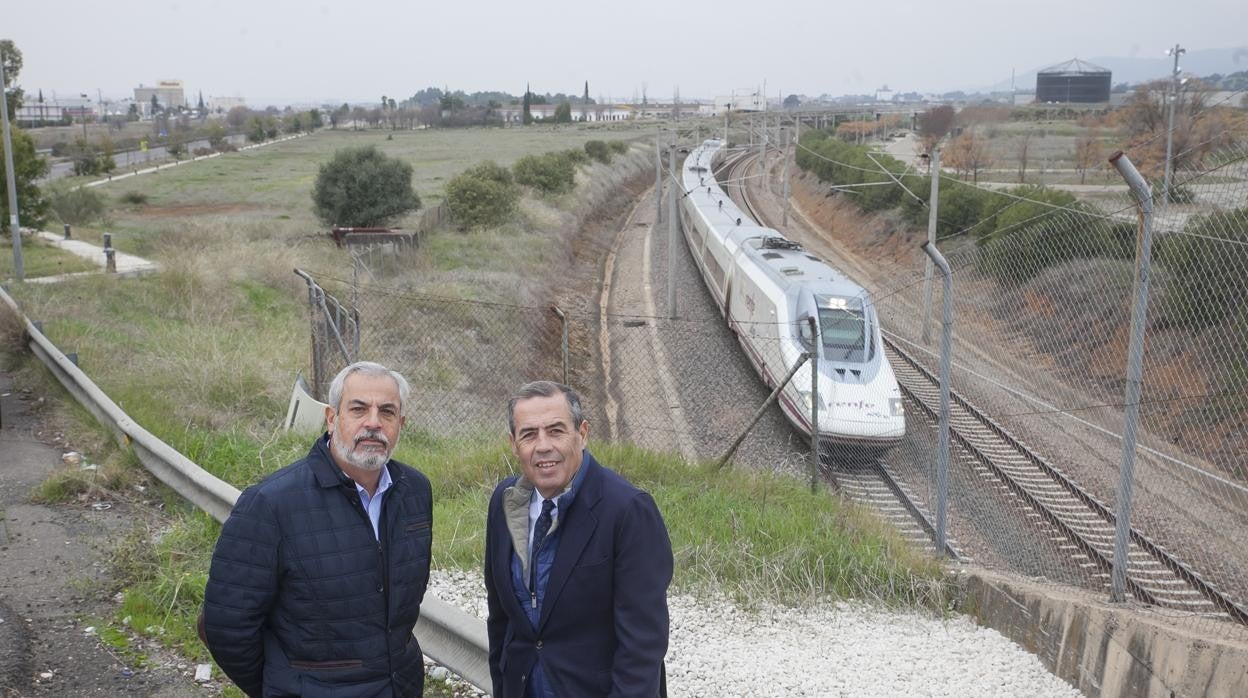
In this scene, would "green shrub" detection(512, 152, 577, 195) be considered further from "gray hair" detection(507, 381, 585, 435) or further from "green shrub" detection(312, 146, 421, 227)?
"gray hair" detection(507, 381, 585, 435)

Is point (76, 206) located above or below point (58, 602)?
above

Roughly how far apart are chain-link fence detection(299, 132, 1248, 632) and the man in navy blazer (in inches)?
153

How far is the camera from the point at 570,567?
3152 millimetres

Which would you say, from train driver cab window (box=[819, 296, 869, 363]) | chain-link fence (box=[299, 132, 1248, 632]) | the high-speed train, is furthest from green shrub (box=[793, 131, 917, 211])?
train driver cab window (box=[819, 296, 869, 363])

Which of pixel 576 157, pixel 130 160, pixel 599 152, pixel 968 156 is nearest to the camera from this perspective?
pixel 968 156

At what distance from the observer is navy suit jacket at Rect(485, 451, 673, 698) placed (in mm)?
3123

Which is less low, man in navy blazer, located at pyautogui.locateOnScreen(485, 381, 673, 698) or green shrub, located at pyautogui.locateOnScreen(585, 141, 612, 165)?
green shrub, located at pyautogui.locateOnScreen(585, 141, 612, 165)

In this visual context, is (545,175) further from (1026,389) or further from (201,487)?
(201,487)

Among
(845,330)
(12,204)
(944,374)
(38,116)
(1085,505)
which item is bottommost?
(1085,505)

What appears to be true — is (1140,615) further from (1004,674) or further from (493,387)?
(493,387)

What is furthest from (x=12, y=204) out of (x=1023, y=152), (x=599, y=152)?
(x=599, y=152)

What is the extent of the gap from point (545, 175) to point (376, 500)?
134 ft

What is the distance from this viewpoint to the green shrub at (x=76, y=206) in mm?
34094

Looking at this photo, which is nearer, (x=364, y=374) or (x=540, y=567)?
(x=540, y=567)
